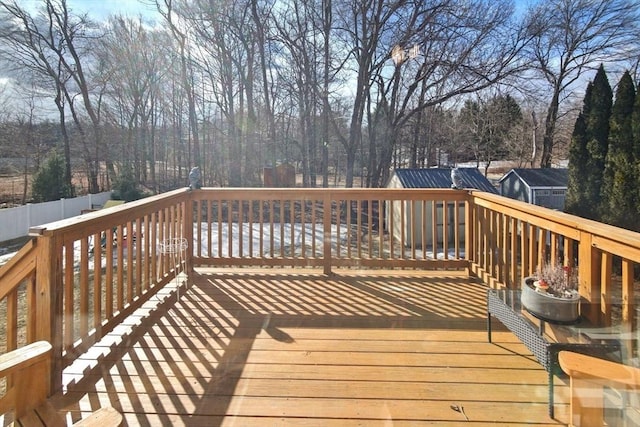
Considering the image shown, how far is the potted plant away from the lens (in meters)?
1.91

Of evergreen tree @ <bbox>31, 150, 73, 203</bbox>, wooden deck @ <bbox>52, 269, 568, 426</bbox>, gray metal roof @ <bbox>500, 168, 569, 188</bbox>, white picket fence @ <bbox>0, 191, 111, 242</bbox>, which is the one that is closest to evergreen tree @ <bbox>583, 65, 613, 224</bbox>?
gray metal roof @ <bbox>500, 168, 569, 188</bbox>

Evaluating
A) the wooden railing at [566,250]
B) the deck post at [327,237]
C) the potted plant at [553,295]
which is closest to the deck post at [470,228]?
the wooden railing at [566,250]

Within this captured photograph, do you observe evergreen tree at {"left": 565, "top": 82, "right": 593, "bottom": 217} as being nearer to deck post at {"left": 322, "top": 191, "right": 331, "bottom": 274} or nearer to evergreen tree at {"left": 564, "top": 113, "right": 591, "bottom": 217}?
evergreen tree at {"left": 564, "top": 113, "right": 591, "bottom": 217}

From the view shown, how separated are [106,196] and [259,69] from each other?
23.4 ft

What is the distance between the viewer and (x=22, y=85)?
14.3 metres

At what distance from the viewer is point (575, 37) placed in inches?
491

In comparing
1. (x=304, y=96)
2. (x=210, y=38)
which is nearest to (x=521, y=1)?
(x=304, y=96)

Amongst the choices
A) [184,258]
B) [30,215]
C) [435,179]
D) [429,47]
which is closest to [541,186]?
[435,179]

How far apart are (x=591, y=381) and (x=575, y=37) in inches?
569

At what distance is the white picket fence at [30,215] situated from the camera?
30.3 feet

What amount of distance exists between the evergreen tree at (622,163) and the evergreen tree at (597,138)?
0.58 metres

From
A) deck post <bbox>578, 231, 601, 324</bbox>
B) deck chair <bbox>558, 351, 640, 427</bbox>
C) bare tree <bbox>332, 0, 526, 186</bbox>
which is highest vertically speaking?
bare tree <bbox>332, 0, 526, 186</bbox>

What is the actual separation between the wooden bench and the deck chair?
1.80 metres

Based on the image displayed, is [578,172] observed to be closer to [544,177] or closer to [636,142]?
[636,142]
